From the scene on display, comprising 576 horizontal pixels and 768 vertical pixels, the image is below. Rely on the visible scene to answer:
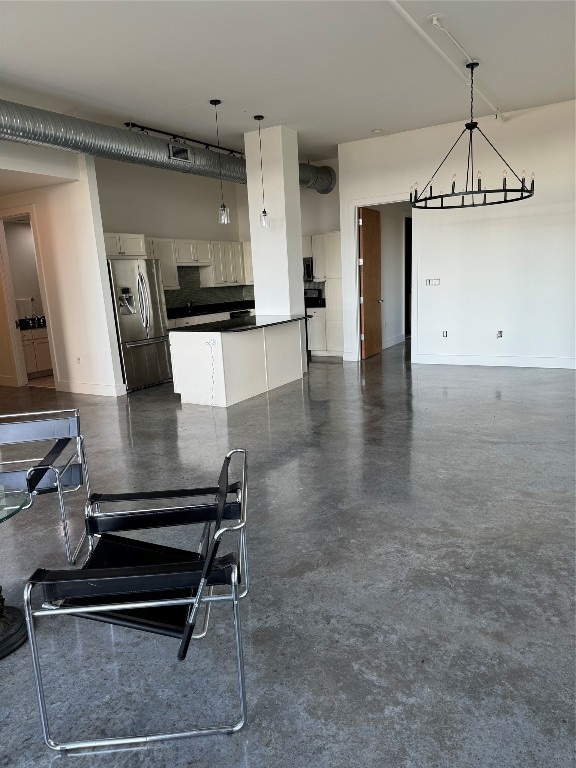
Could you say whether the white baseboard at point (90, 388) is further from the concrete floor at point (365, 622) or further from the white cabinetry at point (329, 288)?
the white cabinetry at point (329, 288)

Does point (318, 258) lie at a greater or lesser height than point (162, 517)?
greater

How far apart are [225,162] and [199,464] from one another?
16.1 ft

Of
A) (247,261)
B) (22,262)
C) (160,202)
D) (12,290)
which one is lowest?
(12,290)

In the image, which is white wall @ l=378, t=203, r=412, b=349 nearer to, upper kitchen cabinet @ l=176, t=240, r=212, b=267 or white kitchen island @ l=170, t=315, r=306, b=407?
upper kitchen cabinet @ l=176, t=240, r=212, b=267

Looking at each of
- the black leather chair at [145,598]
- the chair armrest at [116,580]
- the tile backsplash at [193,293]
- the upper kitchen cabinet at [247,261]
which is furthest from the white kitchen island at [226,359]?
the chair armrest at [116,580]

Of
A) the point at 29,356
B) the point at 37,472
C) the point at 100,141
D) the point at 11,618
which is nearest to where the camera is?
the point at 11,618

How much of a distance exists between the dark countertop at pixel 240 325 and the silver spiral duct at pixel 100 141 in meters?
2.08

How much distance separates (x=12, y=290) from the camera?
7.73 m

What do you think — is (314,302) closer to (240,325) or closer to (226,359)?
(240,325)

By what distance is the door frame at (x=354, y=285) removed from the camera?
808 cm

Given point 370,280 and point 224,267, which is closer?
point 370,280

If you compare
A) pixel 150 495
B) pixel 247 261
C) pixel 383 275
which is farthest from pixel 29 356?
pixel 150 495

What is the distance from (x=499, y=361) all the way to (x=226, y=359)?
414 centimetres

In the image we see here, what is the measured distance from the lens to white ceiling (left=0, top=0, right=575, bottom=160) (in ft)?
12.7
